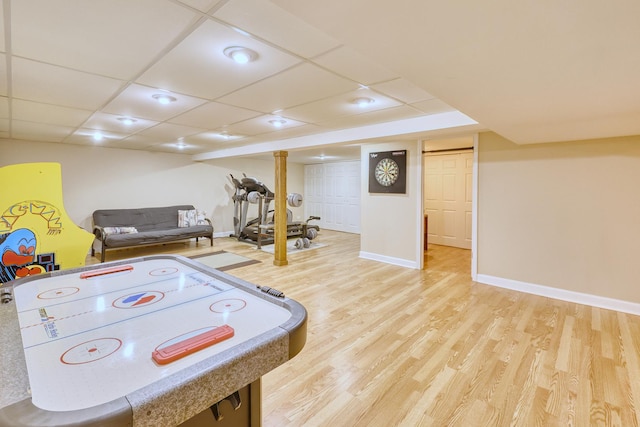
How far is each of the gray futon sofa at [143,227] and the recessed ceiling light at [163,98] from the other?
345cm

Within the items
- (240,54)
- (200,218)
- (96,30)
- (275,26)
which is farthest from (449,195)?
(96,30)

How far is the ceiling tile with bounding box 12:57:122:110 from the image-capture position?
2.04 meters

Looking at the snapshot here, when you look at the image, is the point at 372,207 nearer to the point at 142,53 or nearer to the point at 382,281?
the point at 382,281

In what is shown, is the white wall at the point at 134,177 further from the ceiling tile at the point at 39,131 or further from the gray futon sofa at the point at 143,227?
the ceiling tile at the point at 39,131

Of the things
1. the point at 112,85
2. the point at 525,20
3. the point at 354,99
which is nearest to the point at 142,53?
the point at 112,85

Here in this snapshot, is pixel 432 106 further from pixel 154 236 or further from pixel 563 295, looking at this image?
pixel 154 236

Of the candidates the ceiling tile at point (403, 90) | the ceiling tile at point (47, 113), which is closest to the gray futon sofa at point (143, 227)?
the ceiling tile at point (47, 113)

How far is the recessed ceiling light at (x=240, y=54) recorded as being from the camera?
170 centimetres

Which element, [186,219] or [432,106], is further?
[186,219]

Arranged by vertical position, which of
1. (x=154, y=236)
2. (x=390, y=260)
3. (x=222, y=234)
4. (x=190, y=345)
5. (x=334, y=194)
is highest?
(x=334, y=194)

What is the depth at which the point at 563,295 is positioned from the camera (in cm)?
337

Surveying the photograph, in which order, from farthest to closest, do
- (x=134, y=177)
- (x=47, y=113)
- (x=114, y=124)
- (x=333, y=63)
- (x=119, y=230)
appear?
1. (x=134, y=177)
2. (x=119, y=230)
3. (x=114, y=124)
4. (x=47, y=113)
5. (x=333, y=63)

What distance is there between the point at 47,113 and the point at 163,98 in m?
1.62

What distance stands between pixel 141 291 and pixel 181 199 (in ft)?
19.4
